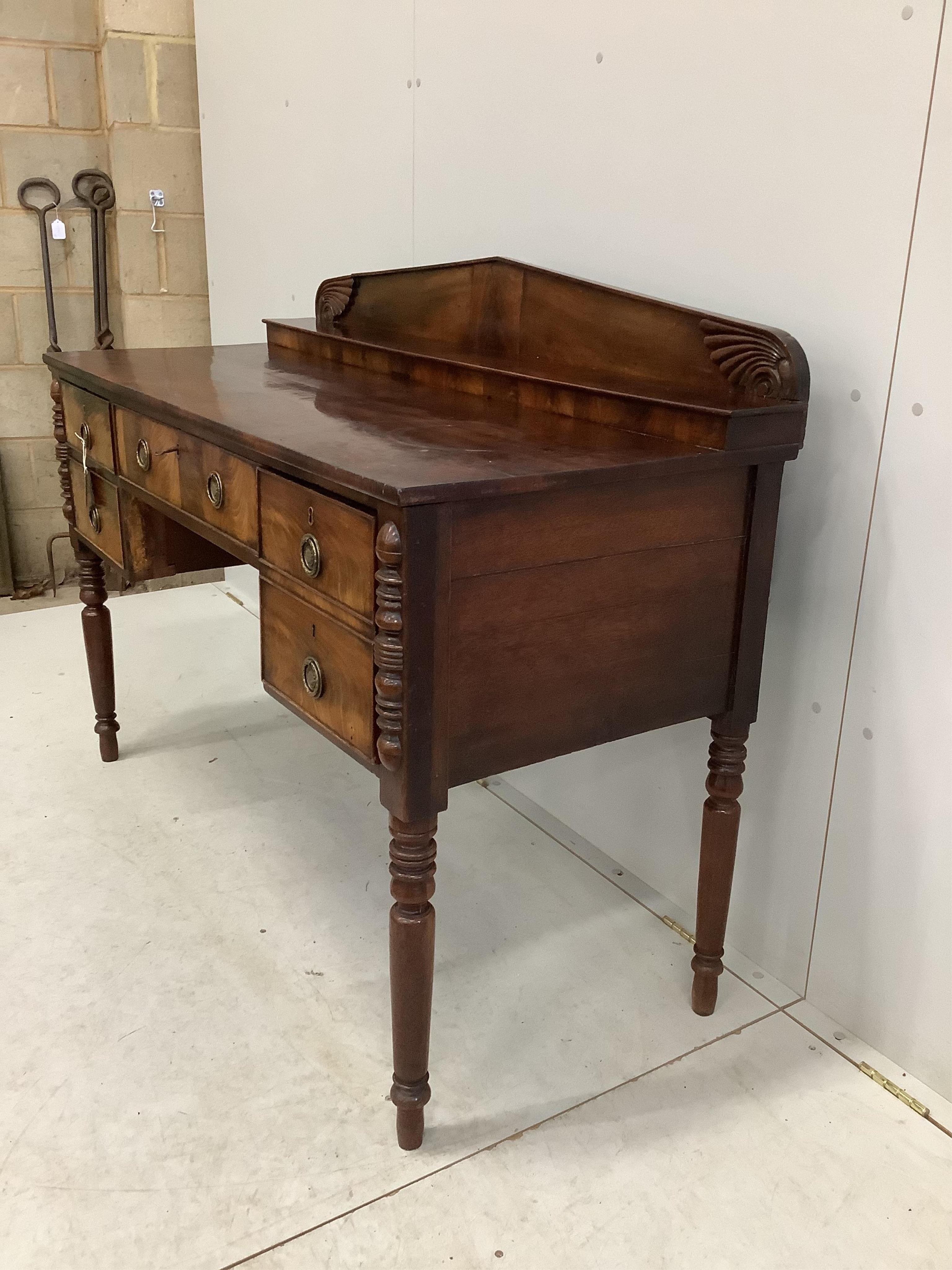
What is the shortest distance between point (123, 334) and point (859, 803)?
3060 millimetres

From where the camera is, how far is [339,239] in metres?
2.63

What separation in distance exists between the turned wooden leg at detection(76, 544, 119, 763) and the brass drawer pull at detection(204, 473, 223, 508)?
0.84 m

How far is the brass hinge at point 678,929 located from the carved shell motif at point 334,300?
1357mm

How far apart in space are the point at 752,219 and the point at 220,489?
2.76 ft

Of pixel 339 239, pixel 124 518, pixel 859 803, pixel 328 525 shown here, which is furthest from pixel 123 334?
pixel 859 803

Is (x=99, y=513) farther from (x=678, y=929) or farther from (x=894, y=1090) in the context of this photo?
(x=894, y=1090)

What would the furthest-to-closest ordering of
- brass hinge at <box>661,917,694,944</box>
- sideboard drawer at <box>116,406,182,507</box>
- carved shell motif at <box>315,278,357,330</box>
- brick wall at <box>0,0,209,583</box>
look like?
1. brick wall at <box>0,0,209,583</box>
2. carved shell motif at <box>315,278,357,330</box>
3. brass hinge at <box>661,917,694,944</box>
4. sideboard drawer at <box>116,406,182,507</box>

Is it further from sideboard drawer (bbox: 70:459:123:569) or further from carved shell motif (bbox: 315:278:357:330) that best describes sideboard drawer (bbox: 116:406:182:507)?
carved shell motif (bbox: 315:278:357:330)

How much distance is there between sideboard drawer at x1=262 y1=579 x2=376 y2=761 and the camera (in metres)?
1.24

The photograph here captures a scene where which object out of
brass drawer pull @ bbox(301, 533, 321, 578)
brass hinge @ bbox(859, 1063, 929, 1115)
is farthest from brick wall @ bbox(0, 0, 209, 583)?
brass hinge @ bbox(859, 1063, 929, 1115)

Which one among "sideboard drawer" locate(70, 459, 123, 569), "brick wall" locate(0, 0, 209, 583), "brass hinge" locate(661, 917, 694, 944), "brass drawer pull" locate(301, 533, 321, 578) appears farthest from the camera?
"brick wall" locate(0, 0, 209, 583)

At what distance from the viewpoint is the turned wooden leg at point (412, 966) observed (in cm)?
127

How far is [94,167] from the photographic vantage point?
3582 millimetres

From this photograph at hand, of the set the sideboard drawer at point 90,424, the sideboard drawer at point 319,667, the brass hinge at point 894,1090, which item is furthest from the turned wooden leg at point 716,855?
the sideboard drawer at point 90,424
